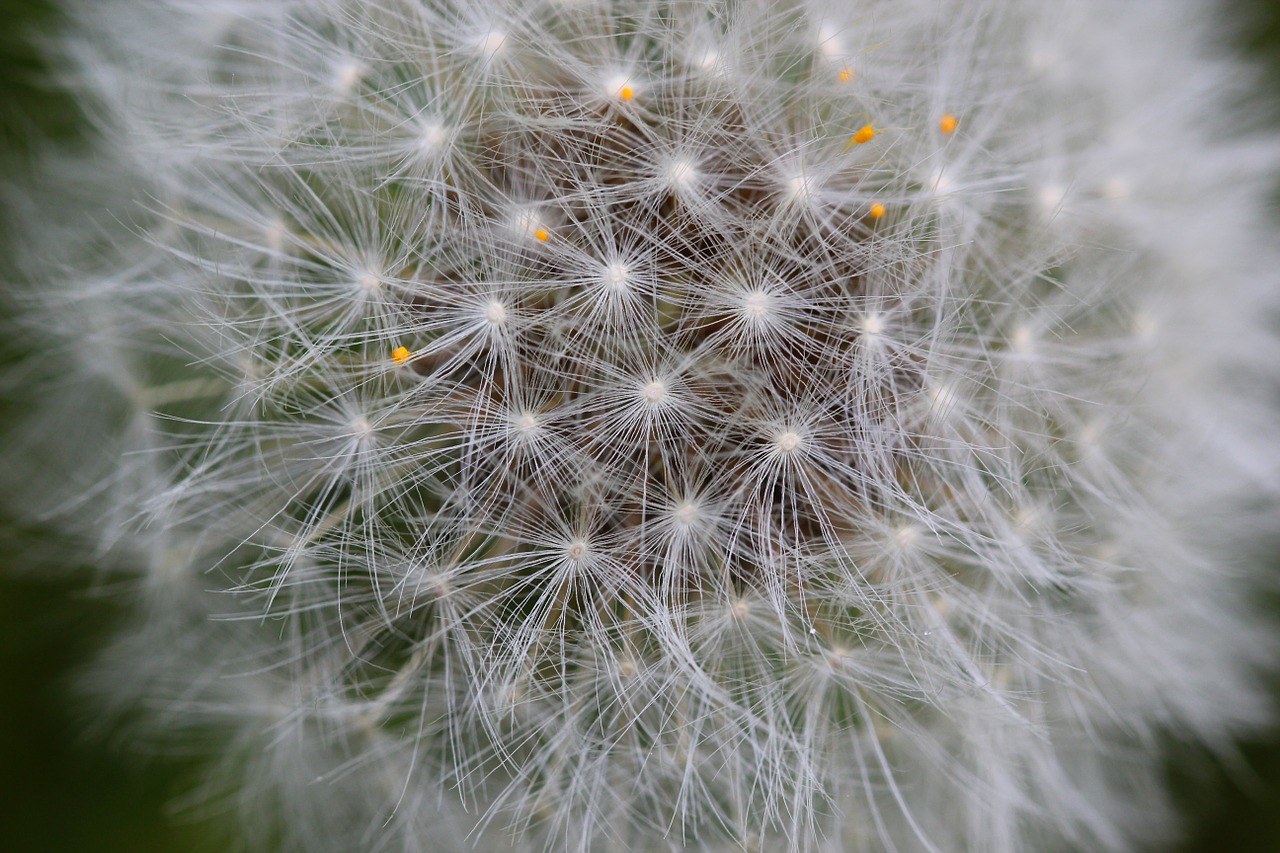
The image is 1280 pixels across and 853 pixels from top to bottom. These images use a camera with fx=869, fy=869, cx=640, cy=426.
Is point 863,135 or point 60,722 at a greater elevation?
point 863,135

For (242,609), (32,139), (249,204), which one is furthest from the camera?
(32,139)

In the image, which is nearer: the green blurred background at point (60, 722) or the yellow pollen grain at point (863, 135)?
the yellow pollen grain at point (863, 135)

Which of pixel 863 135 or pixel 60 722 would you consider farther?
pixel 60 722

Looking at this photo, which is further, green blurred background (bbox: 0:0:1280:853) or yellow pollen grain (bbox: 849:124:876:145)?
green blurred background (bbox: 0:0:1280:853)

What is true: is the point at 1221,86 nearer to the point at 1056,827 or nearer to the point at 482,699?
the point at 1056,827

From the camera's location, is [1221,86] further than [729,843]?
Yes

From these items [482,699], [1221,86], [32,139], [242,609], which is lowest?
[482,699]

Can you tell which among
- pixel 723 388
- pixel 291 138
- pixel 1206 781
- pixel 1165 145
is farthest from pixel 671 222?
pixel 1206 781

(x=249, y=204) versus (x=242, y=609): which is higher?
(x=249, y=204)
